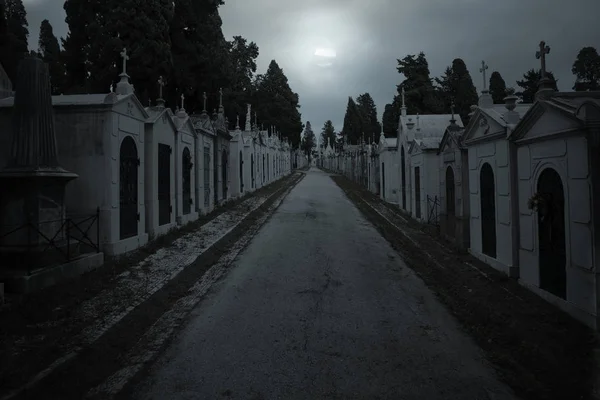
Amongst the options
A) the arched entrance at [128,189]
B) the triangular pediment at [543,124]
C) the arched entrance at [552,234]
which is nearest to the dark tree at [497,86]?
the triangular pediment at [543,124]

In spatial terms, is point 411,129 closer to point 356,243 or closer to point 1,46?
point 356,243

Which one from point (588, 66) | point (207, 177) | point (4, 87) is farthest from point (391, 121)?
point (4, 87)

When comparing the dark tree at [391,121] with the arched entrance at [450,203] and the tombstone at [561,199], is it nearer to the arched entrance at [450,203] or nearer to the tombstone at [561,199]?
the arched entrance at [450,203]

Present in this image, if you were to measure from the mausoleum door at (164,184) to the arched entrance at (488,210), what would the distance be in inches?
352

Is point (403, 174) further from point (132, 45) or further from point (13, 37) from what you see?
point (13, 37)

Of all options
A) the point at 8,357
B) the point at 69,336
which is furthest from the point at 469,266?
the point at 8,357

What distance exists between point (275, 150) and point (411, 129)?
26.5 m

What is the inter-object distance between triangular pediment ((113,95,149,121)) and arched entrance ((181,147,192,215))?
11.1 ft

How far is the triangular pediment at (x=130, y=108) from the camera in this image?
9962mm

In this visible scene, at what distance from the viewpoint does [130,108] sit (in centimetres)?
1065

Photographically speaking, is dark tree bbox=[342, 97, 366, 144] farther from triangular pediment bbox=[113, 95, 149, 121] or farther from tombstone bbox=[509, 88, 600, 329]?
tombstone bbox=[509, 88, 600, 329]

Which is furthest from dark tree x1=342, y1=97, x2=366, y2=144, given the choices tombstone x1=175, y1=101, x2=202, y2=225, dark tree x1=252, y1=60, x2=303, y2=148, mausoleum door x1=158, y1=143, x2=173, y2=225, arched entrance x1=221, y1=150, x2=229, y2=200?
mausoleum door x1=158, y1=143, x2=173, y2=225

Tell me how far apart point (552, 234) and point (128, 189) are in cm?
936

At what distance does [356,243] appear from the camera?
484 inches
